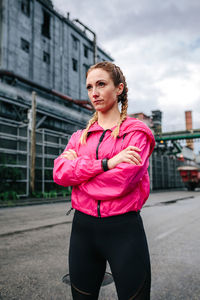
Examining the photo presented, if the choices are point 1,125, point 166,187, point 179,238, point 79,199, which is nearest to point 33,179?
point 1,125

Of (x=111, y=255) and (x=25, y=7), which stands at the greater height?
(x=25, y=7)

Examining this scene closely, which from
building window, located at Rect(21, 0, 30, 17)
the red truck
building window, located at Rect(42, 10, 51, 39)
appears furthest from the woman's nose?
building window, located at Rect(42, 10, 51, 39)

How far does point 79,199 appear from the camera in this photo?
1739 mm

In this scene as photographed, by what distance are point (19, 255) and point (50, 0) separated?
120 feet

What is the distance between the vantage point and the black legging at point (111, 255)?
156 cm

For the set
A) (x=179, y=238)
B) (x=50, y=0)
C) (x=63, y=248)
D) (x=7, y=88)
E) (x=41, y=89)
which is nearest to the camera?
(x=63, y=248)

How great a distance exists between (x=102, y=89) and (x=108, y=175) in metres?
0.55

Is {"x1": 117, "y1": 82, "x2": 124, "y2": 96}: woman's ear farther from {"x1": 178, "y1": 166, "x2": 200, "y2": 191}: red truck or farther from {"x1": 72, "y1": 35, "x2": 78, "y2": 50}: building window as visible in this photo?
{"x1": 72, "y1": 35, "x2": 78, "y2": 50}: building window

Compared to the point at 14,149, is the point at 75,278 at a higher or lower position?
lower

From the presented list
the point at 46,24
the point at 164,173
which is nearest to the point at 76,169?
the point at 46,24

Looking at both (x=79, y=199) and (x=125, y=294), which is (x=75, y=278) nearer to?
(x=125, y=294)

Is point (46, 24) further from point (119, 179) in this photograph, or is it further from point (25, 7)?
point (119, 179)

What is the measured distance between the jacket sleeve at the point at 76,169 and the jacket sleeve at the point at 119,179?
5cm

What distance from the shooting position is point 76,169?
166 cm
